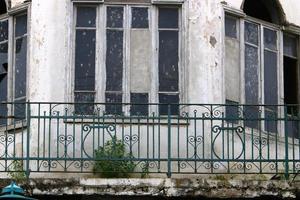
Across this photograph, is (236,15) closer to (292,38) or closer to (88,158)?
(292,38)

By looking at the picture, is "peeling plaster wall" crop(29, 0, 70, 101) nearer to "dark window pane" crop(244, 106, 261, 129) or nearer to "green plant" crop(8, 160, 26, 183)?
"green plant" crop(8, 160, 26, 183)

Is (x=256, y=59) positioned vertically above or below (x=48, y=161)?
above

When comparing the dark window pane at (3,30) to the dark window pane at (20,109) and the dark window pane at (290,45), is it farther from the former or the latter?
the dark window pane at (290,45)

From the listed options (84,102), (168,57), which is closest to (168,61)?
(168,57)

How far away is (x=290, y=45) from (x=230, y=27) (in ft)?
5.21

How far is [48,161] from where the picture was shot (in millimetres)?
15141

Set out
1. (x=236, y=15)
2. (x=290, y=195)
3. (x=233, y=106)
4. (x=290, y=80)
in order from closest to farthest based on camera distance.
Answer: (x=290, y=195) < (x=233, y=106) < (x=236, y=15) < (x=290, y=80)

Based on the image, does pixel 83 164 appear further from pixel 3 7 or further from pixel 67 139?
pixel 3 7

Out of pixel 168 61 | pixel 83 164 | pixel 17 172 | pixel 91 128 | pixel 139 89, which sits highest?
pixel 168 61

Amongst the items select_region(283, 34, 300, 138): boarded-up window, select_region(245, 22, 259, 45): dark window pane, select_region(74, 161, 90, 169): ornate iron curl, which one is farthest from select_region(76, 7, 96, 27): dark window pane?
select_region(283, 34, 300, 138): boarded-up window

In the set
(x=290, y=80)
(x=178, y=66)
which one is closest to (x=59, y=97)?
(x=178, y=66)

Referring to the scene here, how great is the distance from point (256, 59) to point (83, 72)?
9.85 ft

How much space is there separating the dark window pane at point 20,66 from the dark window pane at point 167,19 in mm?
2237

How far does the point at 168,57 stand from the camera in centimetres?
1623
